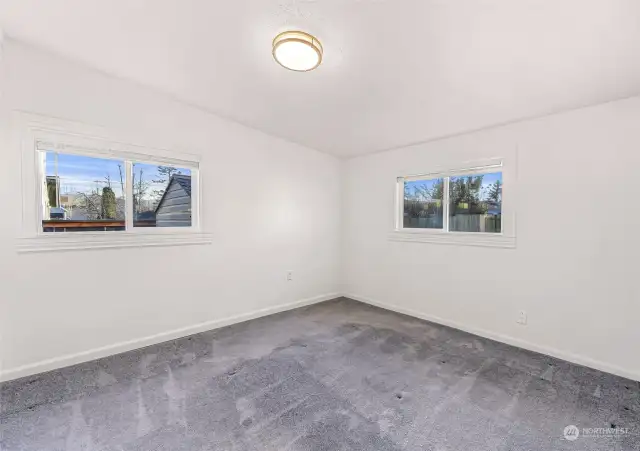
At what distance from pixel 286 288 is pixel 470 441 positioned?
2773 millimetres

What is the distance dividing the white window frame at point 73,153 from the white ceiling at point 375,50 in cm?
59

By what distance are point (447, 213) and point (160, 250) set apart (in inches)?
127

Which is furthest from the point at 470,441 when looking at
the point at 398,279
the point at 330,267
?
the point at 330,267

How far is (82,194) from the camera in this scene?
2756 mm

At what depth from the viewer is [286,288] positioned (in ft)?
13.6

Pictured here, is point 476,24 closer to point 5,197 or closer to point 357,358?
point 357,358

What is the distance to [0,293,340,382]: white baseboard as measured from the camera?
2.38m

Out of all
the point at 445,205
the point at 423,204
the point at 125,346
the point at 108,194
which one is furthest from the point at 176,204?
the point at 445,205

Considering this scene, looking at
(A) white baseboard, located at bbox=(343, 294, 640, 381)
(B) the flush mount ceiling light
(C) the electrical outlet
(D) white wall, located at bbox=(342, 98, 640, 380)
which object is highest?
(B) the flush mount ceiling light

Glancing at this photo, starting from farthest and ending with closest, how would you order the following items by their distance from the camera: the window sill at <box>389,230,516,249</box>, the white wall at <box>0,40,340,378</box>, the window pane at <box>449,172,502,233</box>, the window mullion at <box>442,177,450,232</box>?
the window mullion at <box>442,177,450,232</box> → the window pane at <box>449,172,502,233</box> → the window sill at <box>389,230,516,249</box> → the white wall at <box>0,40,340,378</box>

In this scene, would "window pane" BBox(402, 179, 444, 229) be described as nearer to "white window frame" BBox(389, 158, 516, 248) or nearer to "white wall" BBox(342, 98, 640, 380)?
"white window frame" BBox(389, 158, 516, 248)

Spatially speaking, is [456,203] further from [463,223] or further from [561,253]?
[561,253]

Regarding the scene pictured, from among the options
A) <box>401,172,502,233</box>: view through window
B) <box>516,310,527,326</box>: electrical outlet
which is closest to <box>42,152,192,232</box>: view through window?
<box>401,172,502,233</box>: view through window

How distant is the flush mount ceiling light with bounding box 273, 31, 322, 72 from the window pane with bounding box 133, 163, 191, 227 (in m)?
1.84
